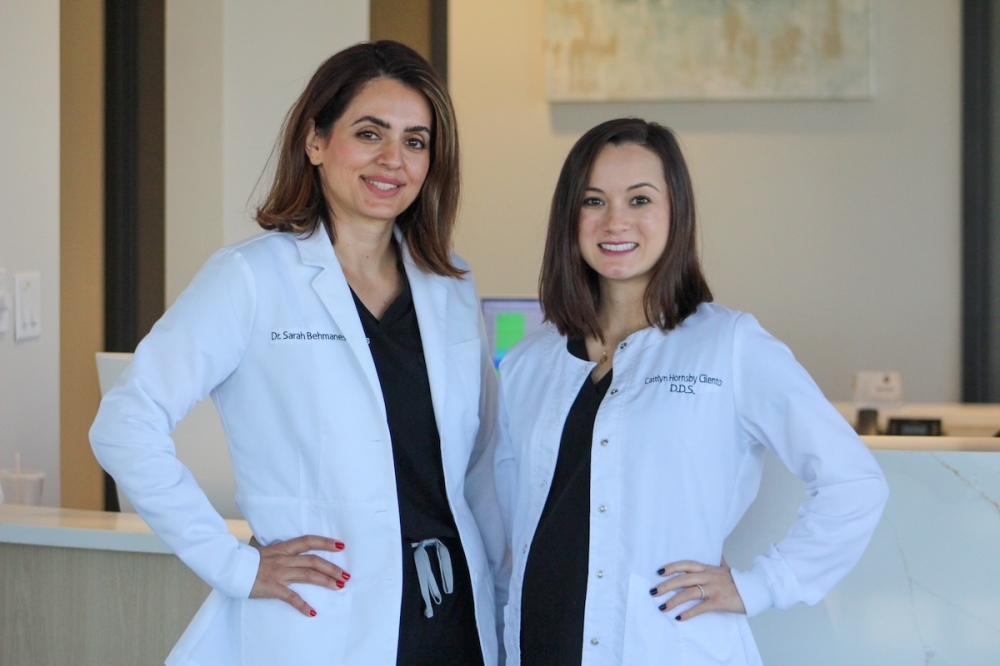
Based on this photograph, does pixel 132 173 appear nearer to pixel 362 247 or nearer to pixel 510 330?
pixel 510 330

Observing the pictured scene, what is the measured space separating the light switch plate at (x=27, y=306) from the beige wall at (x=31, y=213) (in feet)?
0.06

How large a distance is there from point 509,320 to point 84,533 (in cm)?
214

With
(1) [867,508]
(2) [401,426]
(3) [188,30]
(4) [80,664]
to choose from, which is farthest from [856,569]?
(3) [188,30]

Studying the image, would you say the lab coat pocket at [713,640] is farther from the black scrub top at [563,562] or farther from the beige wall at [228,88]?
the beige wall at [228,88]

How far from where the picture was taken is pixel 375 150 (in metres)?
1.72

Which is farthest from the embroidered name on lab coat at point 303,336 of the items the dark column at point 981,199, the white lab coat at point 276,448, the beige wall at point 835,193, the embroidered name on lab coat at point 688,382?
the dark column at point 981,199

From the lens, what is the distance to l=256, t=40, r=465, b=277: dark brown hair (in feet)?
5.65

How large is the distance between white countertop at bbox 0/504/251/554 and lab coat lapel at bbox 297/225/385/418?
617mm

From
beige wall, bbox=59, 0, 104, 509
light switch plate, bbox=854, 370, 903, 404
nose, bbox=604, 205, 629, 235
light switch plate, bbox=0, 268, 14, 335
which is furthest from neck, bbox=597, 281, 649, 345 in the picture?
light switch plate, bbox=854, 370, 903, 404

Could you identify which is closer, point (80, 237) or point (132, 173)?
point (80, 237)

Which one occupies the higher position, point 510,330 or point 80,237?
point 80,237

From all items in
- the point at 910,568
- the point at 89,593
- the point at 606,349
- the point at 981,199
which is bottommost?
the point at 89,593

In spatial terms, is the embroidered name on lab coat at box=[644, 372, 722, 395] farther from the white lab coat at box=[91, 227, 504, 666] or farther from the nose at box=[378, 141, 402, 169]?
the nose at box=[378, 141, 402, 169]

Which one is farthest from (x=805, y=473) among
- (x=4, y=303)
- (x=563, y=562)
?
(x=4, y=303)
